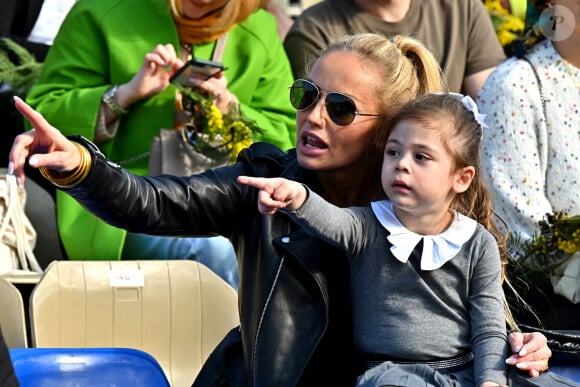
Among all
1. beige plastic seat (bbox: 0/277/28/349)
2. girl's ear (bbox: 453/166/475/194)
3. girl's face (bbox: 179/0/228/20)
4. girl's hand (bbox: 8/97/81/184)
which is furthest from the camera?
girl's face (bbox: 179/0/228/20)

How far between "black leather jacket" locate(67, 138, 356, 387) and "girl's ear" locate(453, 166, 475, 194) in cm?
32

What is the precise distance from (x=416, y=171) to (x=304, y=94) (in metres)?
Answer: 0.42

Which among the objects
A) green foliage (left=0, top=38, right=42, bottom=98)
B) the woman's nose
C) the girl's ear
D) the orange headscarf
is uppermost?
the woman's nose

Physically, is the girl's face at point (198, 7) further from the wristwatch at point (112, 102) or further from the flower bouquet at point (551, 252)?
the flower bouquet at point (551, 252)

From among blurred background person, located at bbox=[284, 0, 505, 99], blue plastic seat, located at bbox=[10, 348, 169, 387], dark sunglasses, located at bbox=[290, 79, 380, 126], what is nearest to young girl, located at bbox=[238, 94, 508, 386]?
dark sunglasses, located at bbox=[290, 79, 380, 126]

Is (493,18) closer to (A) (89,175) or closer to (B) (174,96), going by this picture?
(B) (174,96)

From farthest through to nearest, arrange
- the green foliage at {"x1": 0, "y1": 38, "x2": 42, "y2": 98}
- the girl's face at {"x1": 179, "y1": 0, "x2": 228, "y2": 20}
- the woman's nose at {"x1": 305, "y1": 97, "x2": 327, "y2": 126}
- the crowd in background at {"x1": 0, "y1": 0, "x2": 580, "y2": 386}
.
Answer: the green foliage at {"x1": 0, "y1": 38, "x2": 42, "y2": 98} < the girl's face at {"x1": 179, "y1": 0, "x2": 228, "y2": 20} < the crowd in background at {"x1": 0, "y1": 0, "x2": 580, "y2": 386} < the woman's nose at {"x1": 305, "y1": 97, "x2": 327, "y2": 126}

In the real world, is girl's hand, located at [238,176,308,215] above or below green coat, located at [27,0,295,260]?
above

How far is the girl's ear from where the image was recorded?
9.18 ft

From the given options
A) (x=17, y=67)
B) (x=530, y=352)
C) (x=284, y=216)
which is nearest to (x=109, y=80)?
(x=17, y=67)

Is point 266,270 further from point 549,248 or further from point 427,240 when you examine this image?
point 549,248

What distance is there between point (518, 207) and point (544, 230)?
6.3 inches

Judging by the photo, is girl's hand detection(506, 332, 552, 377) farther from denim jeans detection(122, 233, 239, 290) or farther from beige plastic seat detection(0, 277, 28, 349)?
denim jeans detection(122, 233, 239, 290)

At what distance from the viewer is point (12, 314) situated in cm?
373
